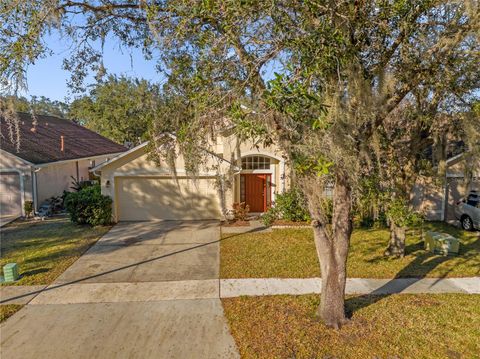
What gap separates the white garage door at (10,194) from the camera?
14.7m

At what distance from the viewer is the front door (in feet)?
50.5

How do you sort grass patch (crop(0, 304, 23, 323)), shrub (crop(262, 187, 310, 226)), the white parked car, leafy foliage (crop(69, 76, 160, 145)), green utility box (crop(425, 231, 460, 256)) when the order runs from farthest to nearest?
leafy foliage (crop(69, 76, 160, 145)) < shrub (crop(262, 187, 310, 226)) < the white parked car < green utility box (crop(425, 231, 460, 256)) < grass patch (crop(0, 304, 23, 323))

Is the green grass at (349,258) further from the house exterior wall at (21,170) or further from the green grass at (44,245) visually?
the house exterior wall at (21,170)

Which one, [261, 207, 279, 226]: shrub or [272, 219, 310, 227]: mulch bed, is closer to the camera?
[272, 219, 310, 227]: mulch bed

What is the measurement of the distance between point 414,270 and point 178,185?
9347 millimetres

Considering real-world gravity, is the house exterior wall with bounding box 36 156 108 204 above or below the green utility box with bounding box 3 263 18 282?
above

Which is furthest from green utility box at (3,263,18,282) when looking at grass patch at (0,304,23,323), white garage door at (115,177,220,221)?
white garage door at (115,177,220,221)

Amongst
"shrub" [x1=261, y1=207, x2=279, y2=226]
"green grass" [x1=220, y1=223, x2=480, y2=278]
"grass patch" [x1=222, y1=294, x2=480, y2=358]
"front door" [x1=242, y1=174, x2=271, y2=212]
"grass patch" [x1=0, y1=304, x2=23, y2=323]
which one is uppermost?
"front door" [x1=242, y1=174, x2=271, y2=212]

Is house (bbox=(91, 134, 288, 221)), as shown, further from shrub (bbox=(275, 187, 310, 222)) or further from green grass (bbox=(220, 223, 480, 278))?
green grass (bbox=(220, 223, 480, 278))

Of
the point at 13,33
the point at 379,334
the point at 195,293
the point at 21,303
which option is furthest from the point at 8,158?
the point at 379,334

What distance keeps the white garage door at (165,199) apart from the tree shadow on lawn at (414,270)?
8160mm

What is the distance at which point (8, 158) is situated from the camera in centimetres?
1459

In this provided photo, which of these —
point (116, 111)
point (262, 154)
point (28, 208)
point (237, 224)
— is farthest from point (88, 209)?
point (116, 111)

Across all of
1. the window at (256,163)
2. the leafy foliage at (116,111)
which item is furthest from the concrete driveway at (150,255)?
the leafy foliage at (116,111)
